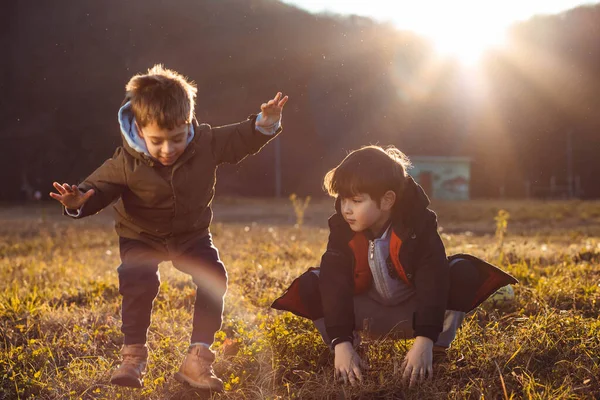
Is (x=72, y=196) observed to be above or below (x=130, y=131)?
below

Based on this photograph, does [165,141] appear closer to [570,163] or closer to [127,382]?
[127,382]

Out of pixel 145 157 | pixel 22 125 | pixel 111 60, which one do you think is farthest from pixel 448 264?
pixel 22 125

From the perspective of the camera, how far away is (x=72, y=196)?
2717 millimetres

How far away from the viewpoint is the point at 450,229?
42.9 feet

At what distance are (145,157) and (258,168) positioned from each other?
29.7 m

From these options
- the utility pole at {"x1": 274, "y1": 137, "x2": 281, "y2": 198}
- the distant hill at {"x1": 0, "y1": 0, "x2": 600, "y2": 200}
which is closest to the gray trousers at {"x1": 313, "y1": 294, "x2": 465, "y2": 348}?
the distant hill at {"x1": 0, "y1": 0, "x2": 600, "y2": 200}

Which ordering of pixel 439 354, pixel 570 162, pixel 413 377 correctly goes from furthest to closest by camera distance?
pixel 570 162
pixel 439 354
pixel 413 377

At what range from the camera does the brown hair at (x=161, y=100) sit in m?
2.69

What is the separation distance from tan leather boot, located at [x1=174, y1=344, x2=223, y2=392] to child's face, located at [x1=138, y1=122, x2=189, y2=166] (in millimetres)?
893

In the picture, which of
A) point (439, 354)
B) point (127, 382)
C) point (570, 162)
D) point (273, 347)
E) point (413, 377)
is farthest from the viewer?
point (570, 162)

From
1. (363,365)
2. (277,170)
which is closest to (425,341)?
(363,365)

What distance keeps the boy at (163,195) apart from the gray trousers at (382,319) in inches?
24.3

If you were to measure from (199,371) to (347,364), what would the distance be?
0.66 meters

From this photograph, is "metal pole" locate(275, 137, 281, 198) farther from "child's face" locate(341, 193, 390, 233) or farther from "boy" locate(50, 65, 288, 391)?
Result: "child's face" locate(341, 193, 390, 233)
